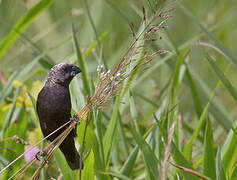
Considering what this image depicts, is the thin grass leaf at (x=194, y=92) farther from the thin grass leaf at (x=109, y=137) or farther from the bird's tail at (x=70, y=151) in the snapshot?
the bird's tail at (x=70, y=151)

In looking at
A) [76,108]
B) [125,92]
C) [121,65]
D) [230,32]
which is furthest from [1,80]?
[230,32]

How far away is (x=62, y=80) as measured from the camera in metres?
1.42

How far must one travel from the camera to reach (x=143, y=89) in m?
4.64

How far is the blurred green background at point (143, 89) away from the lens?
81.1 inches

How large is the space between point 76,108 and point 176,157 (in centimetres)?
55

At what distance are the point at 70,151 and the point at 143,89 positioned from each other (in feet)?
10.2

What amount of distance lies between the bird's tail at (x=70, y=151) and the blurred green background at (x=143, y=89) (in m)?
0.16

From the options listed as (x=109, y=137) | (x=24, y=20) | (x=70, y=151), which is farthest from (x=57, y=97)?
(x=24, y=20)

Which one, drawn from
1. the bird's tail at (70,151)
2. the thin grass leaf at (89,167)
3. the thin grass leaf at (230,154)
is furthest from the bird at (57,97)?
the thin grass leaf at (230,154)

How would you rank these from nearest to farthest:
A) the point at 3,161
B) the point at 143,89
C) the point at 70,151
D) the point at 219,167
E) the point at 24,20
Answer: the point at 70,151 → the point at 219,167 → the point at 3,161 → the point at 24,20 → the point at 143,89

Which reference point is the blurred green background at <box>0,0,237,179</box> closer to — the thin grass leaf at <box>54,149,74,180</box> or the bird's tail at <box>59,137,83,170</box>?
the thin grass leaf at <box>54,149,74,180</box>

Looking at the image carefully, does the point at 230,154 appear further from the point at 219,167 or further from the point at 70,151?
the point at 70,151

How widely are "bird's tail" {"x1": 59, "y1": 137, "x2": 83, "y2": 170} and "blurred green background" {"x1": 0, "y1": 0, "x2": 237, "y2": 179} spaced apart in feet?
0.53

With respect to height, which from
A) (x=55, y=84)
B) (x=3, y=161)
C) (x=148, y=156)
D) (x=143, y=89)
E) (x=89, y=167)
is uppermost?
(x=55, y=84)
